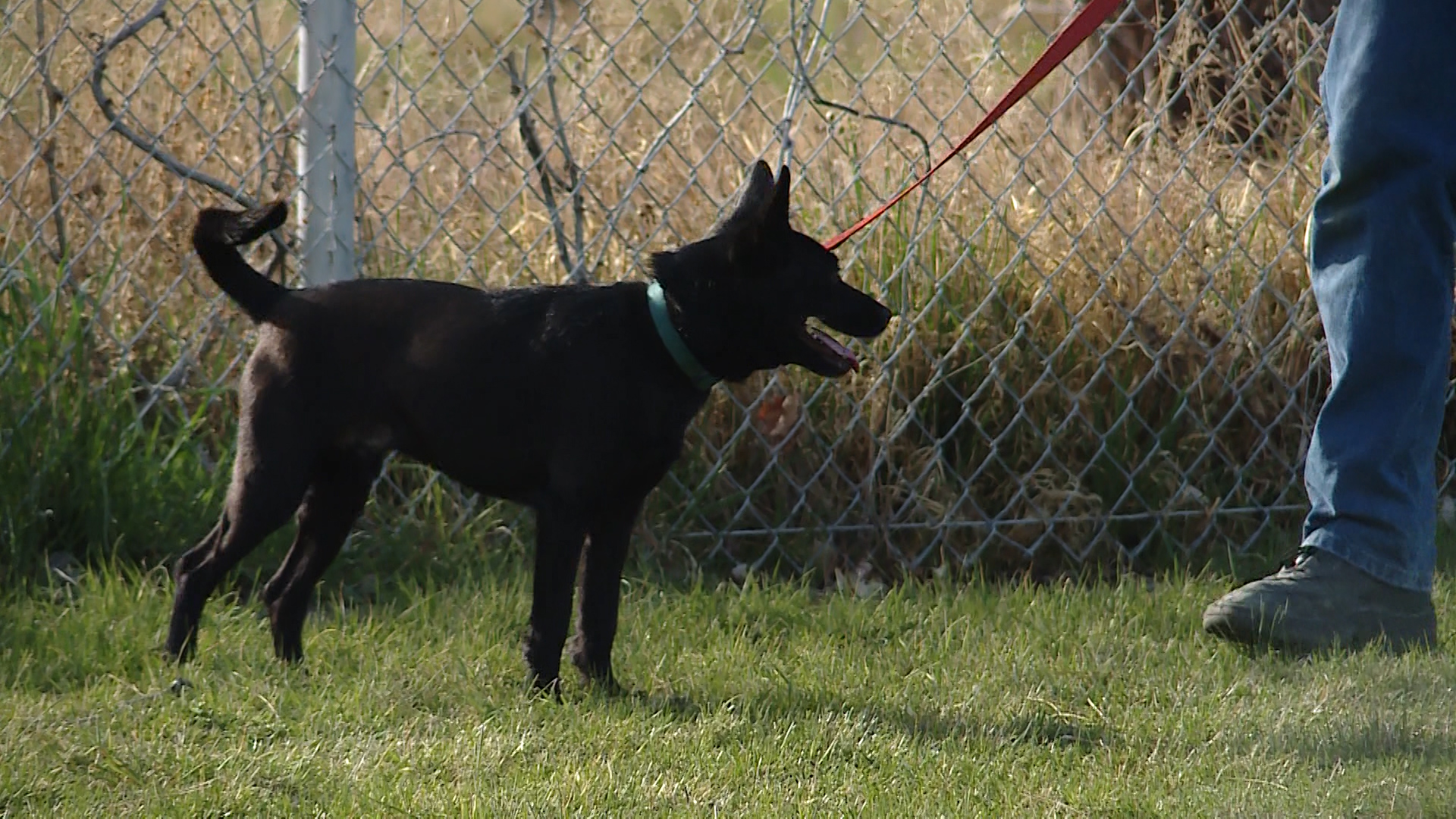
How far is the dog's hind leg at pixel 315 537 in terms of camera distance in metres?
3.16

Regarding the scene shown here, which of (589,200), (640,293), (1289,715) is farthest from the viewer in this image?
(589,200)

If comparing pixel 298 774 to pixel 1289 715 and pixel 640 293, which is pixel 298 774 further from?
pixel 1289 715

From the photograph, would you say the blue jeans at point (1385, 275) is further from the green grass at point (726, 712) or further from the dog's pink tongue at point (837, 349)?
the dog's pink tongue at point (837, 349)

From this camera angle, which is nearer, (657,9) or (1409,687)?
(1409,687)

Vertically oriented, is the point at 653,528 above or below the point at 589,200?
below

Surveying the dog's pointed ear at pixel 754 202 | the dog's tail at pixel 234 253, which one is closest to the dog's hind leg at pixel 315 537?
the dog's tail at pixel 234 253

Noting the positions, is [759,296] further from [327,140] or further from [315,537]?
[327,140]

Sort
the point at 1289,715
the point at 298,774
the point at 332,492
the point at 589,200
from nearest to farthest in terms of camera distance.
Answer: the point at 298,774, the point at 1289,715, the point at 332,492, the point at 589,200

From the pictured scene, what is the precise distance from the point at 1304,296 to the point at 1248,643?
126 centimetres

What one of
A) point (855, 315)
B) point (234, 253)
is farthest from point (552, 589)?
point (234, 253)

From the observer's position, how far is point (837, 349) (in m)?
2.98

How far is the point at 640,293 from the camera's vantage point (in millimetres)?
3012

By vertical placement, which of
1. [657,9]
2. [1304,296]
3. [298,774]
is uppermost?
[657,9]

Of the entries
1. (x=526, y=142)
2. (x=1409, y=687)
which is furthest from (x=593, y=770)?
(x=526, y=142)
